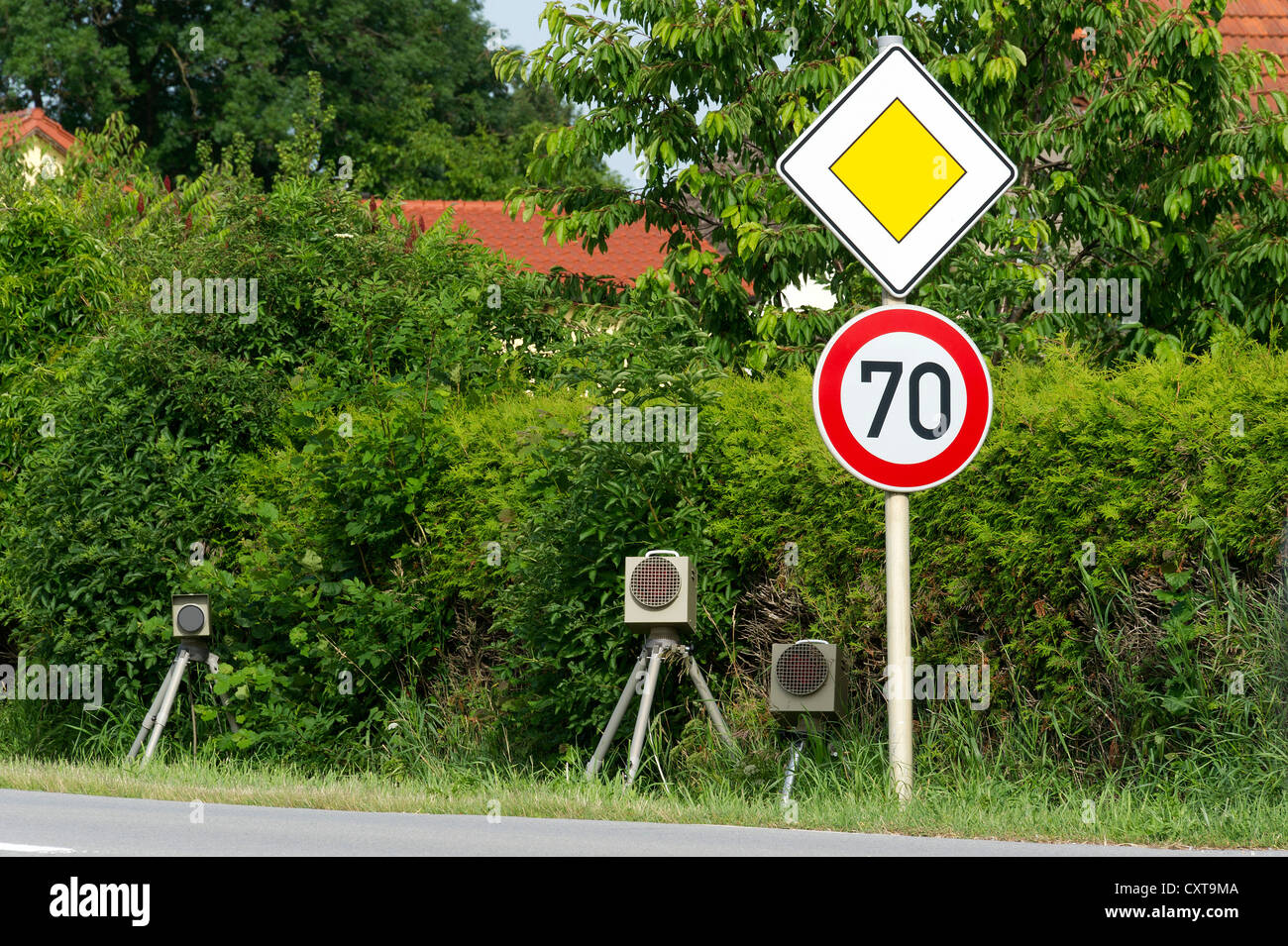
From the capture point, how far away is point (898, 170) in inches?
263

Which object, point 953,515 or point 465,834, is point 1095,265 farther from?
point 465,834

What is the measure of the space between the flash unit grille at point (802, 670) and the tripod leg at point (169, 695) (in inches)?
172

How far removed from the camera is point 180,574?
35.6ft

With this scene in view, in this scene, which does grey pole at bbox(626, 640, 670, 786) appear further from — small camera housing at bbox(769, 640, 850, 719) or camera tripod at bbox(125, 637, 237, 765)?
camera tripod at bbox(125, 637, 237, 765)

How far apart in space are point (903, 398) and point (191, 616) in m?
5.63

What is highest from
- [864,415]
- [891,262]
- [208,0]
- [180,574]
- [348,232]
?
[208,0]

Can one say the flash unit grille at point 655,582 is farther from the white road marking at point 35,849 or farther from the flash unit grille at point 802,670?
the white road marking at point 35,849

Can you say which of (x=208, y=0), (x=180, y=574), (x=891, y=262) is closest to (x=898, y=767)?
(x=891, y=262)

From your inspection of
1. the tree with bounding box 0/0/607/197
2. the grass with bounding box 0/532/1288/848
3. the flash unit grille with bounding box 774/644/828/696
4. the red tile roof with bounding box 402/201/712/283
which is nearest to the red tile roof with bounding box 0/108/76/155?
the tree with bounding box 0/0/607/197

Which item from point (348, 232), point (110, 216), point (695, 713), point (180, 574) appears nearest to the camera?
point (695, 713)

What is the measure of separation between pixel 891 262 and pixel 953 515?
5.91ft

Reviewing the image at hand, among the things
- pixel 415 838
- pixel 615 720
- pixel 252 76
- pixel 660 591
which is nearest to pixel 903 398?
pixel 660 591

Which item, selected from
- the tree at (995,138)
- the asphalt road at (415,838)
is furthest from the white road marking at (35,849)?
the tree at (995,138)

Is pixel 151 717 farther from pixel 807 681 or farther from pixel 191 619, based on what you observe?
pixel 807 681
